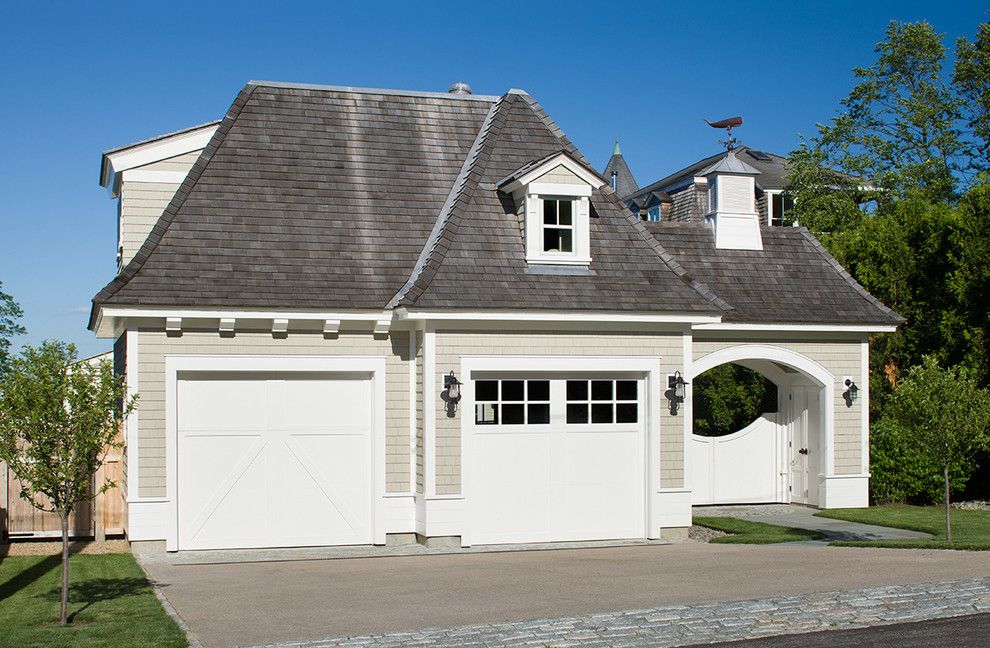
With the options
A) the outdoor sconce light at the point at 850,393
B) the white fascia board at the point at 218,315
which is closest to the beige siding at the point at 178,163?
the white fascia board at the point at 218,315

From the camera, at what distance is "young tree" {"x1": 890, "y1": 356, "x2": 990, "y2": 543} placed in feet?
47.6

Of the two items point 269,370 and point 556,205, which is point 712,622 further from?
point 556,205

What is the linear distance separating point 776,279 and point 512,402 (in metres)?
6.65

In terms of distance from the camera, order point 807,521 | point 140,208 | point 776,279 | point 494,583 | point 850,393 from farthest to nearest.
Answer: point 776,279, point 850,393, point 807,521, point 140,208, point 494,583

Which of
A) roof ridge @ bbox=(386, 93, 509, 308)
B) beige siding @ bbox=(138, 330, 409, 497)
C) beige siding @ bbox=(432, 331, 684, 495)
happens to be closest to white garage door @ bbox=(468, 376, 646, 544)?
beige siding @ bbox=(432, 331, 684, 495)

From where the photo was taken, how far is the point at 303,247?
15.7m

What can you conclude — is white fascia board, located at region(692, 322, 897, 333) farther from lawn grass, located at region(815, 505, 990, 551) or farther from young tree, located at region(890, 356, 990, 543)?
young tree, located at region(890, 356, 990, 543)

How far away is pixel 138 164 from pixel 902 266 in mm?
14190

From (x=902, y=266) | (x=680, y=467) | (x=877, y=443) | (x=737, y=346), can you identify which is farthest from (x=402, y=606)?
(x=902, y=266)

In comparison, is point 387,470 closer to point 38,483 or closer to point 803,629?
point 38,483

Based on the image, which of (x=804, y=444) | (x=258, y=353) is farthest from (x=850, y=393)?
(x=258, y=353)

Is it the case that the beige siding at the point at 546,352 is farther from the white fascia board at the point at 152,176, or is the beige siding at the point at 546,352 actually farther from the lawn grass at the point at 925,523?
the white fascia board at the point at 152,176

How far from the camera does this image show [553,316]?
15.2 m

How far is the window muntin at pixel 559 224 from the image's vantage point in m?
16.1
